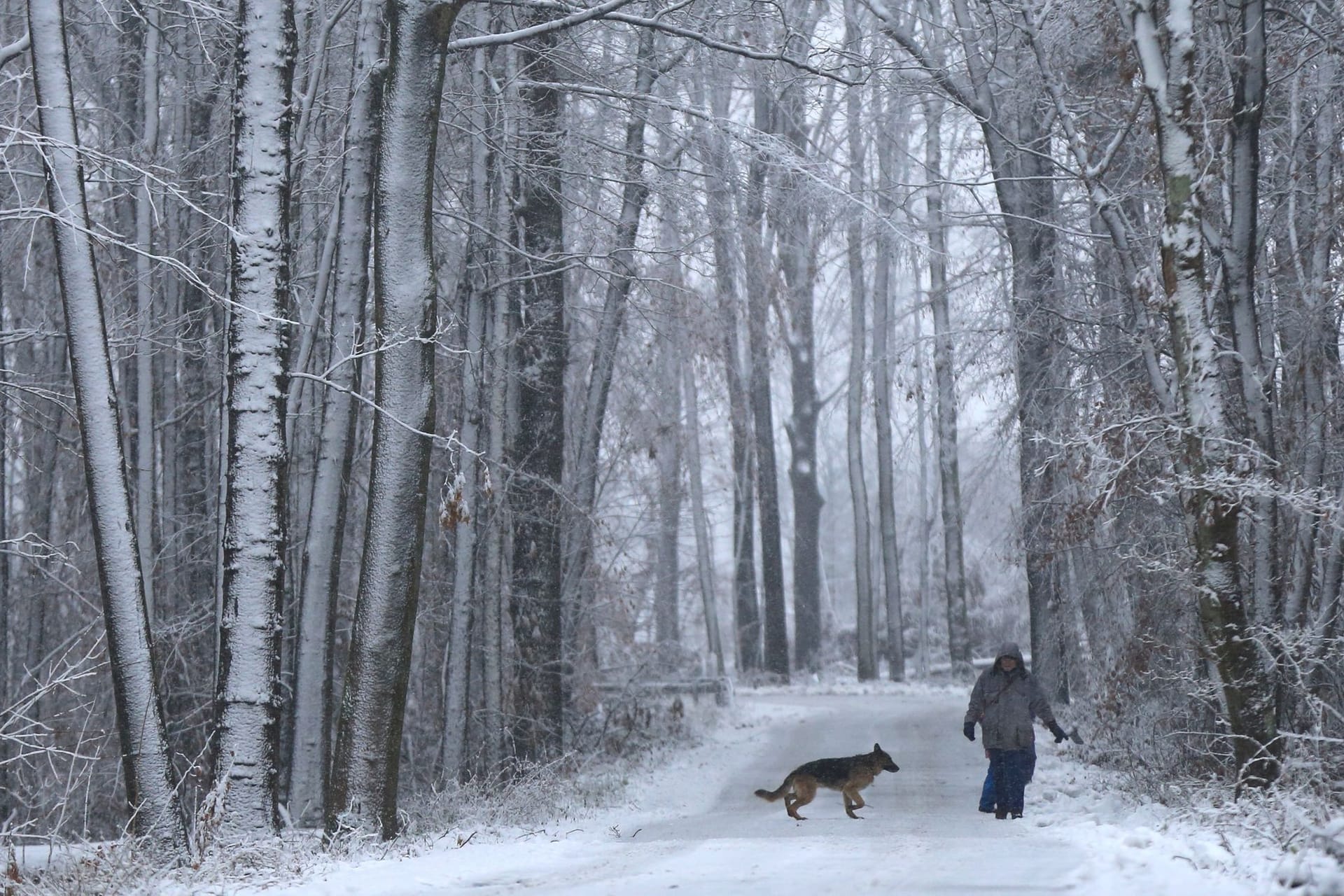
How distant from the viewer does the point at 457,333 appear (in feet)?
51.1

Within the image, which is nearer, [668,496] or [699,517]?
[668,496]

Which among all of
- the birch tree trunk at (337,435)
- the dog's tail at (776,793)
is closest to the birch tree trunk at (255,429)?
the birch tree trunk at (337,435)

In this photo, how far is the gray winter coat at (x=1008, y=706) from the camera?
11.2 metres

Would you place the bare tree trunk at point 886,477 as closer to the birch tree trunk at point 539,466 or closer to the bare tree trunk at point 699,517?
the bare tree trunk at point 699,517

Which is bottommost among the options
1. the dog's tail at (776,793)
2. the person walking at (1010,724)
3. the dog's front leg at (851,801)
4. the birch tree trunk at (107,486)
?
the dog's front leg at (851,801)

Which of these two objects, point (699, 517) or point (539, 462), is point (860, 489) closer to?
point (699, 517)

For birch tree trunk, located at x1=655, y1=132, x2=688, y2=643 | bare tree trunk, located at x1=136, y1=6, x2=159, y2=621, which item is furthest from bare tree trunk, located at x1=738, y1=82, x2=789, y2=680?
bare tree trunk, located at x1=136, y1=6, x2=159, y2=621

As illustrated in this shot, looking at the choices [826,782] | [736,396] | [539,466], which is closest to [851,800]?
[826,782]

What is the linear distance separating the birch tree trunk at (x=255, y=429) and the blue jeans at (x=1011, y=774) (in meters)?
5.92

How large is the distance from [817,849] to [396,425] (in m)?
4.01

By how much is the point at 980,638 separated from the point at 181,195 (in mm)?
33951

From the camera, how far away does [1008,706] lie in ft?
37.0

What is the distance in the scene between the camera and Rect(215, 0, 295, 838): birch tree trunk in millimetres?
8688

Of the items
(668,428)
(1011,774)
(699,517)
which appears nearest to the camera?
(1011,774)
